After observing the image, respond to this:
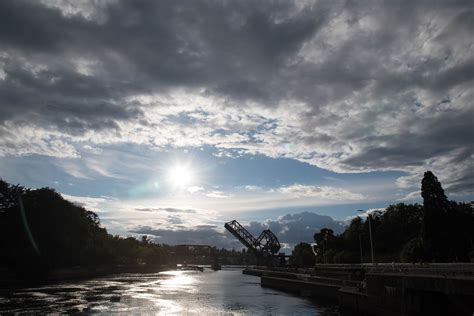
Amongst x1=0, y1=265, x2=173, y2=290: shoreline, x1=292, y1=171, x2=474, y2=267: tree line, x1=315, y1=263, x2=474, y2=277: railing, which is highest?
x1=292, y1=171, x2=474, y2=267: tree line

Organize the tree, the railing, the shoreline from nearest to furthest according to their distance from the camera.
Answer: the railing → the shoreline → the tree

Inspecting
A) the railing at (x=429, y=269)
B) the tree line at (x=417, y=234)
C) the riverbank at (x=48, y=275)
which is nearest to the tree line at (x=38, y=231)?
the riverbank at (x=48, y=275)

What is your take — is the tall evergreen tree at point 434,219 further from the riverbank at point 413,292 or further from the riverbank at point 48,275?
the riverbank at point 48,275

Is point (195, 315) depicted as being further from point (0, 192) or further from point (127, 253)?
point (127, 253)

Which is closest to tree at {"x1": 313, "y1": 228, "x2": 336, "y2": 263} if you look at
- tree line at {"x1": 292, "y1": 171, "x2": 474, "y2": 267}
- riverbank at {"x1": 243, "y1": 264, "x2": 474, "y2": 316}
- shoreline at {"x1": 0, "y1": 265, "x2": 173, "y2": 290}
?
tree line at {"x1": 292, "y1": 171, "x2": 474, "y2": 267}

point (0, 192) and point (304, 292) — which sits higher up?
point (0, 192)

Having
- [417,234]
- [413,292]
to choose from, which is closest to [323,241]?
[417,234]

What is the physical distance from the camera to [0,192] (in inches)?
3398

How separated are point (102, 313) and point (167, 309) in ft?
25.2

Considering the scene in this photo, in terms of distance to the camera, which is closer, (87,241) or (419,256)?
(419,256)

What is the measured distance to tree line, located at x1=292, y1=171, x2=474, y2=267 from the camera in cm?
5009

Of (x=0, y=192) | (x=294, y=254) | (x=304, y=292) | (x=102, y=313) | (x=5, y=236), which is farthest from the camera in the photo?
(x=294, y=254)

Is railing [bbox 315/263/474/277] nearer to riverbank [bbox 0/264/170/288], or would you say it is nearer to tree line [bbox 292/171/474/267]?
tree line [bbox 292/171/474/267]

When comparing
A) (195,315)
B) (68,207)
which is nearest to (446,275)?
(195,315)
